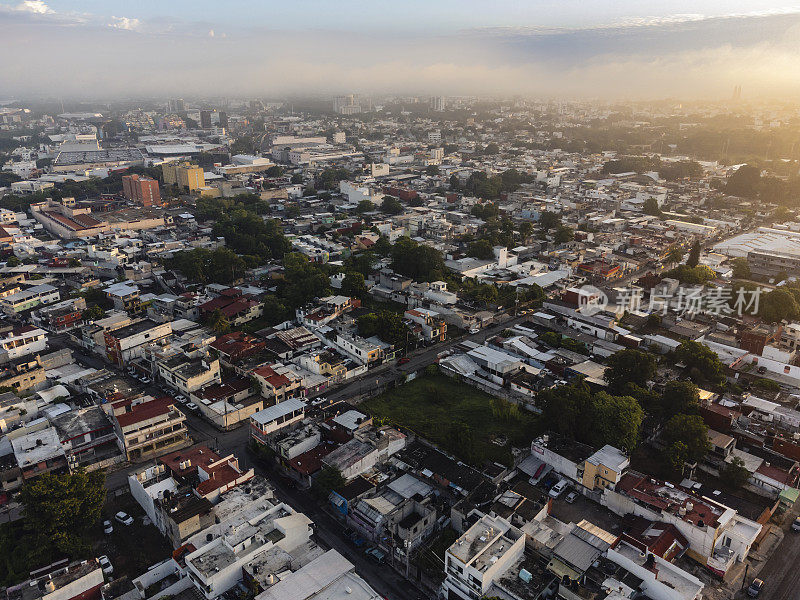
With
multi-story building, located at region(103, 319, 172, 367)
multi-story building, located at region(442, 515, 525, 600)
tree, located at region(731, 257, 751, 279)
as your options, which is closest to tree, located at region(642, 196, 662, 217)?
tree, located at region(731, 257, 751, 279)

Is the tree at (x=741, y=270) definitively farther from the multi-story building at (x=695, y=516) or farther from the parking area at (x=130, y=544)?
the parking area at (x=130, y=544)

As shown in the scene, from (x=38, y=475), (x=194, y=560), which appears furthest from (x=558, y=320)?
(x=38, y=475)

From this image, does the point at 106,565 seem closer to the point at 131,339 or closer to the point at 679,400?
the point at 131,339

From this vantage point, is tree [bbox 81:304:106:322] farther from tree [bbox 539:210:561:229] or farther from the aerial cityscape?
tree [bbox 539:210:561:229]

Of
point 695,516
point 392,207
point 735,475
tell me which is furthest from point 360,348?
point 392,207

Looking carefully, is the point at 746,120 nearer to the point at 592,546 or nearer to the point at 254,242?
the point at 254,242
